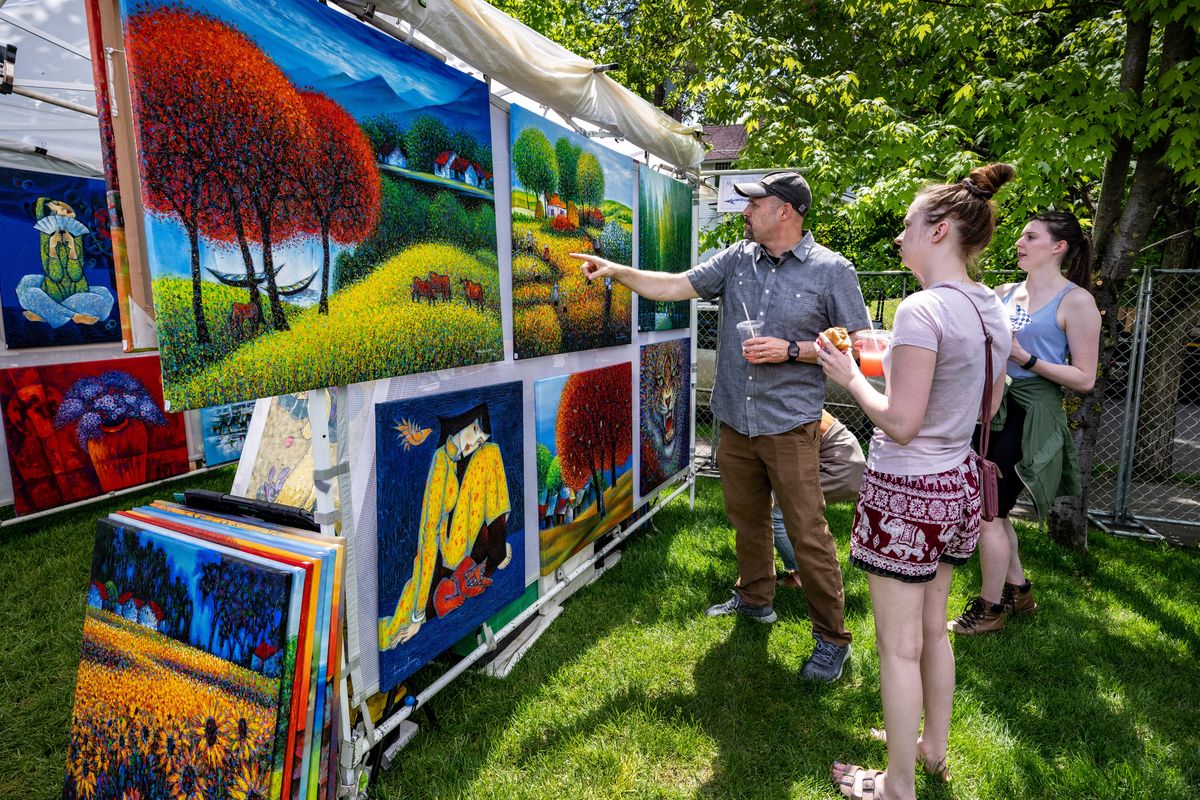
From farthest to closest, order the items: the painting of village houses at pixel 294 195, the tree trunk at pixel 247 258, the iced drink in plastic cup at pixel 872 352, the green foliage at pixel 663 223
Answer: the green foliage at pixel 663 223 < the iced drink in plastic cup at pixel 872 352 < the tree trunk at pixel 247 258 < the painting of village houses at pixel 294 195

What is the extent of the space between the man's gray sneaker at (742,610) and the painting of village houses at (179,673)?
2406 mm

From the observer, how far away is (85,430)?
17.0 feet

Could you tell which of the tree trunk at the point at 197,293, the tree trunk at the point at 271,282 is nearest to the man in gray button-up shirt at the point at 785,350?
the tree trunk at the point at 271,282

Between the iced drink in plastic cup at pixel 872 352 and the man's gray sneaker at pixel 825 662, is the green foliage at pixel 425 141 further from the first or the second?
the man's gray sneaker at pixel 825 662

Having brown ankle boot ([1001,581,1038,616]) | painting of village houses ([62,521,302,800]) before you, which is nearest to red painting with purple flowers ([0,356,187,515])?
painting of village houses ([62,521,302,800])

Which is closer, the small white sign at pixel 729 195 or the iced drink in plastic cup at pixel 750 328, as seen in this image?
the iced drink in plastic cup at pixel 750 328

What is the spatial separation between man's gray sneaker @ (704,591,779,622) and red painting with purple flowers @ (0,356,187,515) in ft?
16.6

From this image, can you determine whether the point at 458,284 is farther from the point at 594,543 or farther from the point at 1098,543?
the point at 1098,543

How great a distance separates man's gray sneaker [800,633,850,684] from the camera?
117 inches

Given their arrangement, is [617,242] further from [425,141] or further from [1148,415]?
[1148,415]

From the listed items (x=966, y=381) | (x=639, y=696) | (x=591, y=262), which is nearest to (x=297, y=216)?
(x=591, y=262)

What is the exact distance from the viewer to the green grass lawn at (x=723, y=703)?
239cm

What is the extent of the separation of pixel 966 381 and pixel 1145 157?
177 inches

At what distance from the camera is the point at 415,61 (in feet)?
7.36
